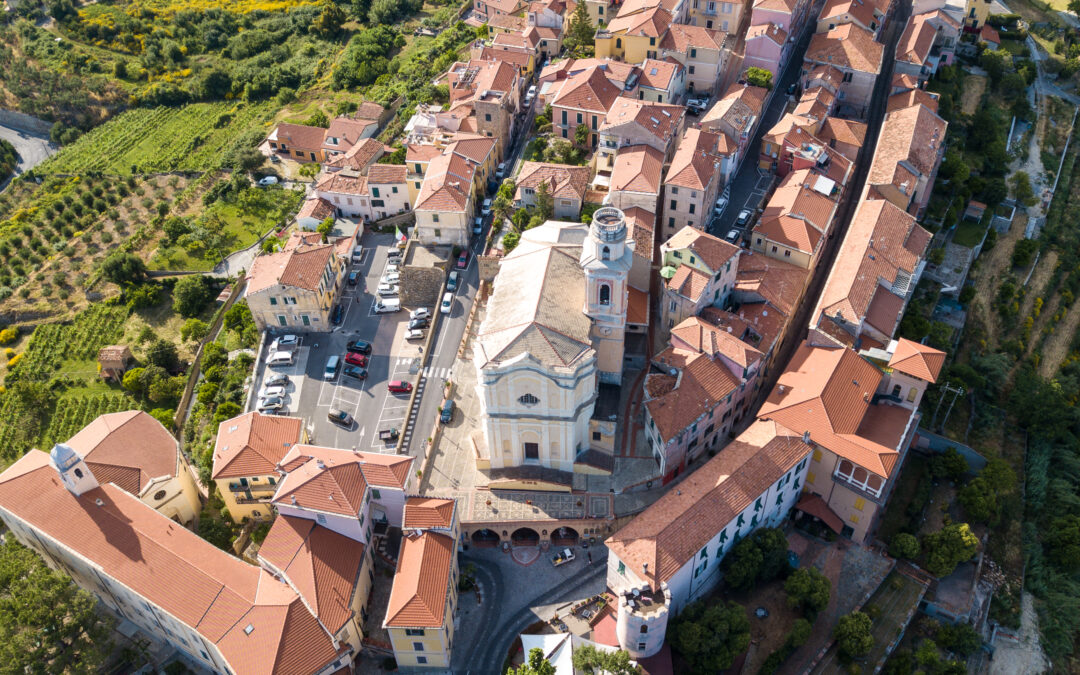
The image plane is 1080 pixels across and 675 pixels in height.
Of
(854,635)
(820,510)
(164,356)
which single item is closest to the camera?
(854,635)

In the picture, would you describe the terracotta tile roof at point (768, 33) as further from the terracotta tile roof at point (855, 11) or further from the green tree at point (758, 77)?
the terracotta tile roof at point (855, 11)

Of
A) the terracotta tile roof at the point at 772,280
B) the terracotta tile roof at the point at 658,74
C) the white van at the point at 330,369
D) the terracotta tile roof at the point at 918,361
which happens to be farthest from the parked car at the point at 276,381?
the terracotta tile roof at the point at 918,361

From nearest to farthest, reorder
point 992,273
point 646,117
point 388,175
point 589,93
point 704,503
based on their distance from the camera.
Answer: point 704,503 → point 646,117 → point 992,273 → point 388,175 → point 589,93

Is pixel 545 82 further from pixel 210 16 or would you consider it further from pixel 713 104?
pixel 210 16

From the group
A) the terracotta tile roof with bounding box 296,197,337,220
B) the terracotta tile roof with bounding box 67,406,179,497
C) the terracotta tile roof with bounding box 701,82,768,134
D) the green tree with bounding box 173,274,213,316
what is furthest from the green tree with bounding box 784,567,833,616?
the green tree with bounding box 173,274,213,316

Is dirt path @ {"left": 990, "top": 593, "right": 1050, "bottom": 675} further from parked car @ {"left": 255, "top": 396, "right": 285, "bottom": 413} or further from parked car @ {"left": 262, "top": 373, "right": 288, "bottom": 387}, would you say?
parked car @ {"left": 262, "top": 373, "right": 288, "bottom": 387}

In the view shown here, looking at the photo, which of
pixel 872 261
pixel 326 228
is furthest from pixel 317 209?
pixel 872 261

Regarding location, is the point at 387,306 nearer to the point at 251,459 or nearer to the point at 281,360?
the point at 281,360
